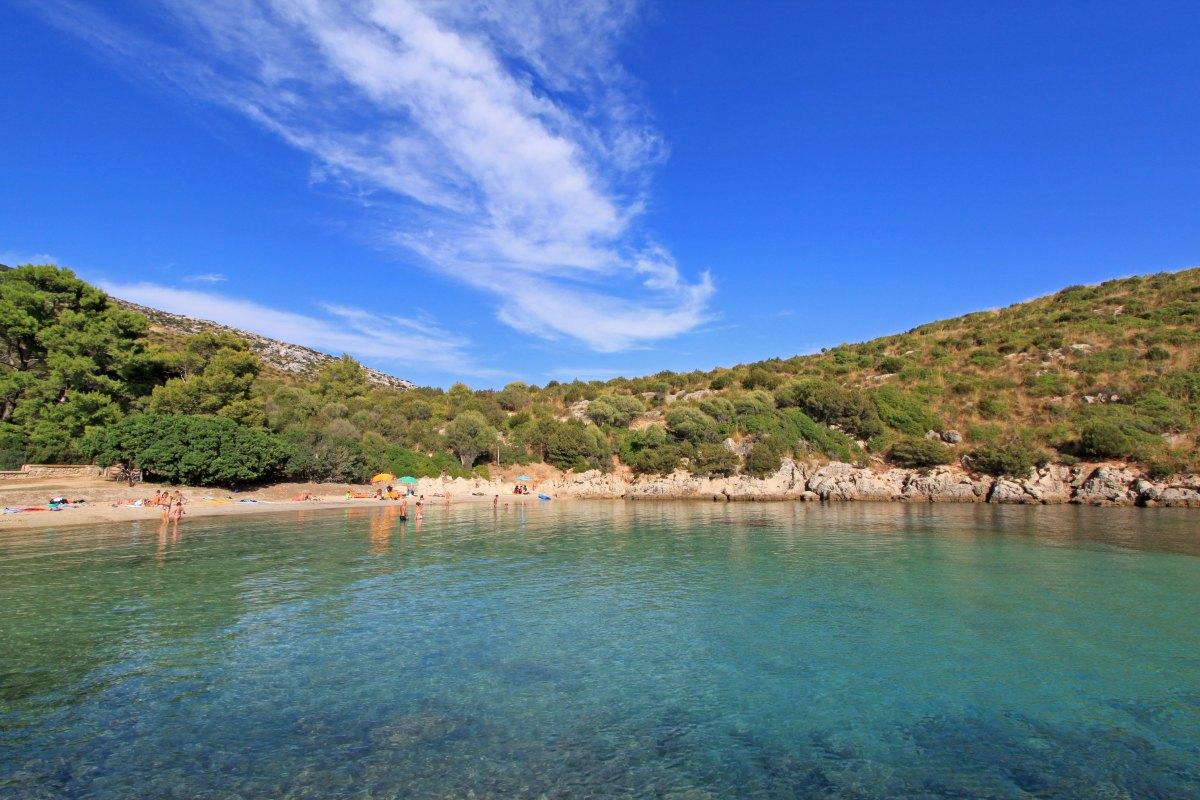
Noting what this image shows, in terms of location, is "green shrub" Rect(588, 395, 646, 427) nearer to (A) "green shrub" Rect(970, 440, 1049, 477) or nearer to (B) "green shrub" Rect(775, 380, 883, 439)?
(B) "green shrub" Rect(775, 380, 883, 439)

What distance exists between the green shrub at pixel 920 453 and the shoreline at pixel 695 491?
4.78 ft

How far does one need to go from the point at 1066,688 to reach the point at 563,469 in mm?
45649

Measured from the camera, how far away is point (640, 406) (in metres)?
61.9

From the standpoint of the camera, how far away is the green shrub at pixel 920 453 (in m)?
47.9

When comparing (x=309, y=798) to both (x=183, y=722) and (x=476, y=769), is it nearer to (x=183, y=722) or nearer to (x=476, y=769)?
(x=476, y=769)

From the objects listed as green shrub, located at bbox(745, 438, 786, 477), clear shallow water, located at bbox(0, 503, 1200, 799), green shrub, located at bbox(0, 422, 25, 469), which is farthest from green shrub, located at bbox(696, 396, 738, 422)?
green shrub, located at bbox(0, 422, 25, 469)

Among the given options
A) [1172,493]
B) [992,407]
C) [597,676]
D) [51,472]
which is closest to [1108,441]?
[1172,493]

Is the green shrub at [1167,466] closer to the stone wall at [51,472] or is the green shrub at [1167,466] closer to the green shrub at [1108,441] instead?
the green shrub at [1108,441]

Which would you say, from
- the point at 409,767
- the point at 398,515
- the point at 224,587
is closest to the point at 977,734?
the point at 409,767

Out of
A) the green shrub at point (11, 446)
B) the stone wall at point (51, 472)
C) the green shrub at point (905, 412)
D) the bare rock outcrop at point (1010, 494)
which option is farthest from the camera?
the green shrub at point (905, 412)

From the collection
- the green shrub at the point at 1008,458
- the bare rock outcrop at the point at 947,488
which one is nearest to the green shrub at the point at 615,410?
the bare rock outcrop at the point at 947,488

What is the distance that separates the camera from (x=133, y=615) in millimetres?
12445

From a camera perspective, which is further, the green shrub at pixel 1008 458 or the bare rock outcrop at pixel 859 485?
the bare rock outcrop at pixel 859 485

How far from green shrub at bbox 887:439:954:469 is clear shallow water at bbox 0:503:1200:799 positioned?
97.1 ft
